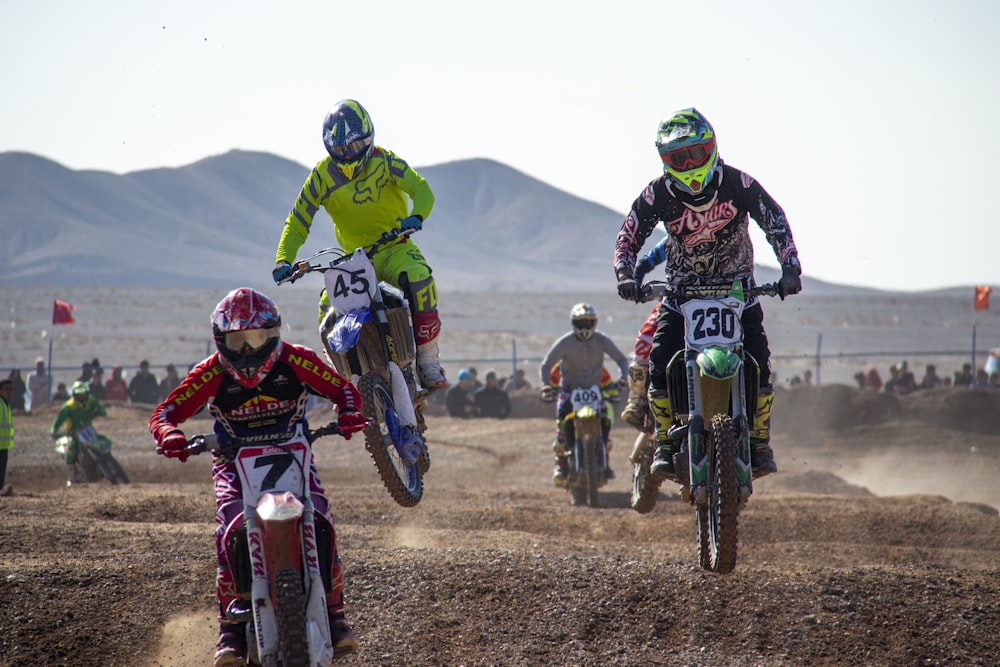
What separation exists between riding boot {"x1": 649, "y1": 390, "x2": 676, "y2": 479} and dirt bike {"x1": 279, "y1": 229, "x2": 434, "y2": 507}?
2032mm

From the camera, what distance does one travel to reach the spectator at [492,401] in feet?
99.8

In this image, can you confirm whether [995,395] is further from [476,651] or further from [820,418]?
[476,651]

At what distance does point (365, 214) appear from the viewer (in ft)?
33.0

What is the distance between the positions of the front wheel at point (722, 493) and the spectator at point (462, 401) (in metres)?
22.6

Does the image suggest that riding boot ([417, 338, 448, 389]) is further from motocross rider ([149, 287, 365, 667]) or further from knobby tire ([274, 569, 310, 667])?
knobby tire ([274, 569, 310, 667])

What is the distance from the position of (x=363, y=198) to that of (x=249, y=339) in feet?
11.9

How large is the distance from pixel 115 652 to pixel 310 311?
302 feet

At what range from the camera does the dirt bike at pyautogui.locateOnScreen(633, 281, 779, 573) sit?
789 centimetres

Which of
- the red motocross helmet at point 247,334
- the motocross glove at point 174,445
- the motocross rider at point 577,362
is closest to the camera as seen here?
the motocross glove at point 174,445

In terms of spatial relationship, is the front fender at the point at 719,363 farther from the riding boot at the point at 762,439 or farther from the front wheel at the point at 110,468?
the front wheel at the point at 110,468

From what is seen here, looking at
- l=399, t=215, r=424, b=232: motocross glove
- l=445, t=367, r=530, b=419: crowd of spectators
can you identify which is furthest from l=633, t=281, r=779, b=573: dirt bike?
l=445, t=367, r=530, b=419: crowd of spectators

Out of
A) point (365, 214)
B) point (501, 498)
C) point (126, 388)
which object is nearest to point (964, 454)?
point (501, 498)

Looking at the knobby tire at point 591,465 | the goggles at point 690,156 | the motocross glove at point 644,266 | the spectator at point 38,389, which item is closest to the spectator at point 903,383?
the knobby tire at point 591,465

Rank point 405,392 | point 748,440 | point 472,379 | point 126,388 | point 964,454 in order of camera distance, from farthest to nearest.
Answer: point 126,388, point 472,379, point 964,454, point 405,392, point 748,440
